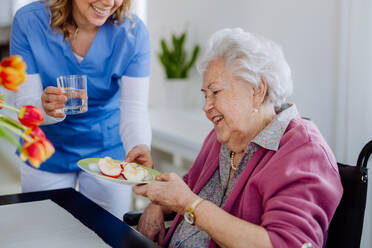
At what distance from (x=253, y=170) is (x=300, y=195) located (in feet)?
0.63

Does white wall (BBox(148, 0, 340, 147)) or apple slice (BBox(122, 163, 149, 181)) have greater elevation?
white wall (BBox(148, 0, 340, 147))

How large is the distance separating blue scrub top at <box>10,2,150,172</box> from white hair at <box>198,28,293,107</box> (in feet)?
1.74

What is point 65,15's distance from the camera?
1732 mm

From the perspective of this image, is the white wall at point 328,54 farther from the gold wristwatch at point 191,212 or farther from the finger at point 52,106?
the finger at point 52,106

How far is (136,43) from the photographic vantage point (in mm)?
1790

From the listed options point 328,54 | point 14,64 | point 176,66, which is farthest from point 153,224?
point 176,66

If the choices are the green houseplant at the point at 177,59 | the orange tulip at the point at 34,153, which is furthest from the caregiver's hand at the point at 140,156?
the green houseplant at the point at 177,59

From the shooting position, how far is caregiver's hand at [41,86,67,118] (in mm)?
1479

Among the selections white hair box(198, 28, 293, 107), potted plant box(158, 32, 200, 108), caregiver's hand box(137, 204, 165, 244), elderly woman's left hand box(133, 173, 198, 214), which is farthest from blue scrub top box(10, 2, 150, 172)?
potted plant box(158, 32, 200, 108)

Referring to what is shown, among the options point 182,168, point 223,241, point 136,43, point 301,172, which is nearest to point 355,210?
point 301,172

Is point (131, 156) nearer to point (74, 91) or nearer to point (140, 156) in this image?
point (140, 156)

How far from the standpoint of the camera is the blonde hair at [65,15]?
172 centimetres

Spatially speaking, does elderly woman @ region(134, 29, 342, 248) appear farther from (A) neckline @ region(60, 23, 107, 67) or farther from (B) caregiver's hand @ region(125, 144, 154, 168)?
(A) neckline @ region(60, 23, 107, 67)

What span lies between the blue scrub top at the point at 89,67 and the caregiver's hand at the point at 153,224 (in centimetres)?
42
